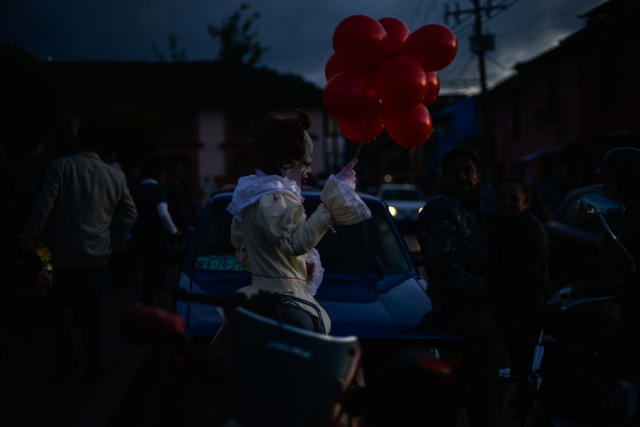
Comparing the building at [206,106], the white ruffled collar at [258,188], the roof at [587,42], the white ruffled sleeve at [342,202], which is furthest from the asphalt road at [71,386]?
the building at [206,106]

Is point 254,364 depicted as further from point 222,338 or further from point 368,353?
point 368,353

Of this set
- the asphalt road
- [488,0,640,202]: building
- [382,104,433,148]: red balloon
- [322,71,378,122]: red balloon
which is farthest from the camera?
[488,0,640,202]: building

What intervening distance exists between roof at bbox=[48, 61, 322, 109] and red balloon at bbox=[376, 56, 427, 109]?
32570 mm

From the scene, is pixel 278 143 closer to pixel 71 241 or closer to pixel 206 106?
pixel 71 241

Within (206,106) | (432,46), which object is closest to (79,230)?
(432,46)

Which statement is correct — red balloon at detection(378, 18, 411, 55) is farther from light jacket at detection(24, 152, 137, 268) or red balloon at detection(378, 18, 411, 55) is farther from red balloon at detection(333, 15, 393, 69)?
light jacket at detection(24, 152, 137, 268)

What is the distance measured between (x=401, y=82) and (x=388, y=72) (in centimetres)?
9

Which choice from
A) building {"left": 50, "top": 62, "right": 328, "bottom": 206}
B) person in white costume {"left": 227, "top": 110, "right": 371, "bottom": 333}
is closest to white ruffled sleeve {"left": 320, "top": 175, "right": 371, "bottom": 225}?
person in white costume {"left": 227, "top": 110, "right": 371, "bottom": 333}

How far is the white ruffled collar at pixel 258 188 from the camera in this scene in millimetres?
2432

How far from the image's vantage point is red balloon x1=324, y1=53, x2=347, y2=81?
299 cm

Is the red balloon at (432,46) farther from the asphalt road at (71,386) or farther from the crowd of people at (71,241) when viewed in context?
the crowd of people at (71,241)

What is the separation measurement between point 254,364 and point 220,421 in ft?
0.63

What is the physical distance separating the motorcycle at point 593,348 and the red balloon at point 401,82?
869mm

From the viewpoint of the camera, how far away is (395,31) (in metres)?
2.88
